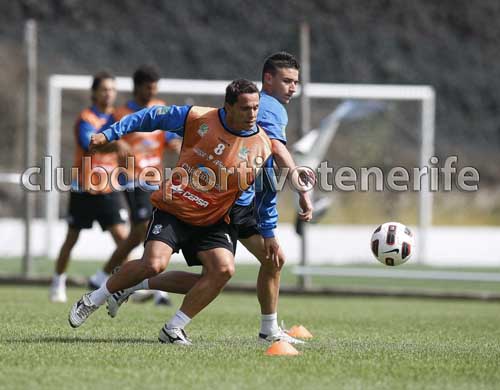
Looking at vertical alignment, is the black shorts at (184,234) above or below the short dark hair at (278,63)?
below

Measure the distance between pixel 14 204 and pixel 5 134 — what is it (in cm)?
479

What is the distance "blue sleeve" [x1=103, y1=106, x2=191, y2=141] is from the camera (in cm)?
757

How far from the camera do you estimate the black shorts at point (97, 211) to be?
1204 centimetres

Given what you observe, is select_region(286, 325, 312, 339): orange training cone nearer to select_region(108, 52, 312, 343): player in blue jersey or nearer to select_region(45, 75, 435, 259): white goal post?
select_region(108, 52, 312, 343): player in blue jersey

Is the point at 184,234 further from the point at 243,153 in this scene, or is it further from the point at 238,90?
the point at 238,90

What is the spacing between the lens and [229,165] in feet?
24.7

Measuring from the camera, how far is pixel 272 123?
7.95 meters

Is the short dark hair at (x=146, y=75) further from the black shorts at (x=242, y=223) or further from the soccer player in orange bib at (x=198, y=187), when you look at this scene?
the soccer player in orange bib at (x=198, y=187)

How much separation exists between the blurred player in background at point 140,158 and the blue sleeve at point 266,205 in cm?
367

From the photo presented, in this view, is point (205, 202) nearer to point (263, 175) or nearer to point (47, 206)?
point (263, 175)

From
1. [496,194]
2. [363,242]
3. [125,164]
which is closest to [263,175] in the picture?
[125,164]

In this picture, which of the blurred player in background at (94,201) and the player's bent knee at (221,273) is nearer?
the player's bent knee at (221,273)

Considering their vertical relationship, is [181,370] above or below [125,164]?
below

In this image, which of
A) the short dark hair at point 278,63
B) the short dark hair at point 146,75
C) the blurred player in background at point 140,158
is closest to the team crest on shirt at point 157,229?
the short dark hair at point 278,63
